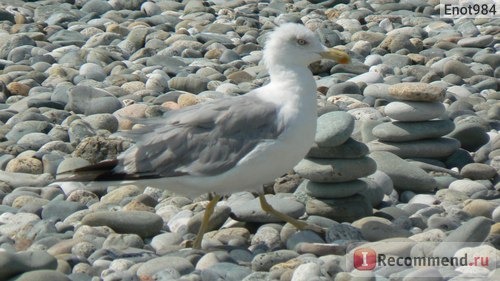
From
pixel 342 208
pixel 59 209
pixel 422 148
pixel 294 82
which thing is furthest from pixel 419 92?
pixel 59 209

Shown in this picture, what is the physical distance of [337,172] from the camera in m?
6.87

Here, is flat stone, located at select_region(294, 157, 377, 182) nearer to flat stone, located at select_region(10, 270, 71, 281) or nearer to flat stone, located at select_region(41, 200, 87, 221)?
flat stone, located at select_region(41, 200, 87, 221)

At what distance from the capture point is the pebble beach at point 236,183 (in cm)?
597

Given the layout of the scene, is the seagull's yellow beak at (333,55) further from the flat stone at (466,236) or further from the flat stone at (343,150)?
the flat stone at (466,236)

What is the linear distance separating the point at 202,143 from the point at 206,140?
1.1 inches

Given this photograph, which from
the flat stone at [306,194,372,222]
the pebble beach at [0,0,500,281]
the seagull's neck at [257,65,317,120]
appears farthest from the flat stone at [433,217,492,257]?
the seagull's neck at [257,65,317,120]

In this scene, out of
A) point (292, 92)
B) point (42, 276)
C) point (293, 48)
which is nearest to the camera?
point (42, 276)

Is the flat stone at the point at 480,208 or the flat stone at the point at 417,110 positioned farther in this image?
the flat stone at the point at 417,110

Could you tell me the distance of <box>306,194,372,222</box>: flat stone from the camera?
6863mm

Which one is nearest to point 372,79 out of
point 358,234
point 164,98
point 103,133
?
point 164,98

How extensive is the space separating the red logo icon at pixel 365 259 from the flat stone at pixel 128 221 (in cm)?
130

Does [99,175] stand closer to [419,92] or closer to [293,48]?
[293,48]

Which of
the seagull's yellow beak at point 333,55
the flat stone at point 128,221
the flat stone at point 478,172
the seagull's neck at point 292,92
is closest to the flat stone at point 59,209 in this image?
the flat stone at point 128,221

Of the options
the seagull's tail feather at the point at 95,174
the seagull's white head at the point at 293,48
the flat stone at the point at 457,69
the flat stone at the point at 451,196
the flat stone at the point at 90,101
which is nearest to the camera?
the seagull's tail feather at the point at 95,174
